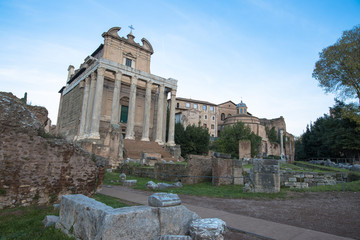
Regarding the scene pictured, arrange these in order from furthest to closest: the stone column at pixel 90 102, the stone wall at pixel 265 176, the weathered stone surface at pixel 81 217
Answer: the stone column at pixel 90 102 → the stone wall at pixel 265 176 → the weathered stone surface at pixel 81 217

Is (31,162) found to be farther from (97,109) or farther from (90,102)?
(90,102)

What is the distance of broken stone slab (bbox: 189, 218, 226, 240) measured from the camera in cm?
337

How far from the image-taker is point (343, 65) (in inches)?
853

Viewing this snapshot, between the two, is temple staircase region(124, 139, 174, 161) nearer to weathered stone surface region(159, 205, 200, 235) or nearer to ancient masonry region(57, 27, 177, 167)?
ancient masonry region(57, 27, 177, 167)

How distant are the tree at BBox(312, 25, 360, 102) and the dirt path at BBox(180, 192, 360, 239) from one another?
684 inches

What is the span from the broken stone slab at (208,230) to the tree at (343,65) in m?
23.4

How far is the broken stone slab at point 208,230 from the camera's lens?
133 inches

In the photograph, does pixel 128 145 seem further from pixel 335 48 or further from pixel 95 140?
pixel 335 48

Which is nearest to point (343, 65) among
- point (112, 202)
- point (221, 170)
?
point (221, 170)

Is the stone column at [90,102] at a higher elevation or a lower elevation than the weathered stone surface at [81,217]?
higher

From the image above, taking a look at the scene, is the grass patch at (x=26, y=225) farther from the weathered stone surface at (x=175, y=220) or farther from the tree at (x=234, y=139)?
the tree at (x=234, y=139)

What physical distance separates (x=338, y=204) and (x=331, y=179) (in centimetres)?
587

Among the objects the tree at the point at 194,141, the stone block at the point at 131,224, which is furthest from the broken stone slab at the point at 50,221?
the tree at the point at 194,141

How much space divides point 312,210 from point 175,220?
4776 millimetres
